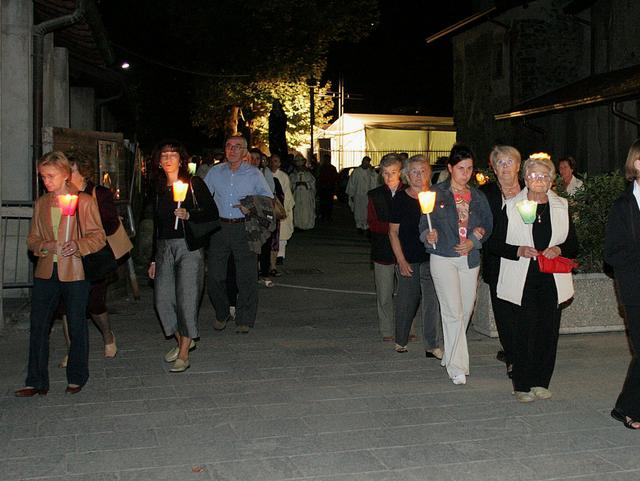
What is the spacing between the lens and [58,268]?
287 inches

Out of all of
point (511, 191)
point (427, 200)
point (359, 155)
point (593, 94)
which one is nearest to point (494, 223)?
point (511, 191)

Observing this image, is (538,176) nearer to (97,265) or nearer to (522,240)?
(522,240)

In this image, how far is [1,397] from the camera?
7.28 metres

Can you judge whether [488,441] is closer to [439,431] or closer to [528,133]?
[439,431]

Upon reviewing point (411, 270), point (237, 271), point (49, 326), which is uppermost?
point (411, 270)

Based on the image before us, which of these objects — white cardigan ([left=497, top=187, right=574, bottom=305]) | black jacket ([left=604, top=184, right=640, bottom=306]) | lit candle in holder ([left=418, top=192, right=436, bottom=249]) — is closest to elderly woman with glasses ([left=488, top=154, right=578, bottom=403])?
white cardigan ([left=497, top=187, right=574, bottom=305])

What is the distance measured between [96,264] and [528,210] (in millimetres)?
3396

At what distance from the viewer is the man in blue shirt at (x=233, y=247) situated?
10133 millimetres

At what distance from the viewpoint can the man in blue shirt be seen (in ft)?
33.2

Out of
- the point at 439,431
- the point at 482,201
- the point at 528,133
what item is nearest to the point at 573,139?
the point at 528,133

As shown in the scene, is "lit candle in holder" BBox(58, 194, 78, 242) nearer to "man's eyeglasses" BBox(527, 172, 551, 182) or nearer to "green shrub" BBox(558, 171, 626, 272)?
"man's eyeglasses" BBox(527, 172, 551, 182)

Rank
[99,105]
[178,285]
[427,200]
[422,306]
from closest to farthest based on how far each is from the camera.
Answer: [427,200]
[178,285]
[422,306]
[99,105]

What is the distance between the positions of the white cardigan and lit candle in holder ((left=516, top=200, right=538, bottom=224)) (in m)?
0.22

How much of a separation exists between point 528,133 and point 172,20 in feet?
63.6
